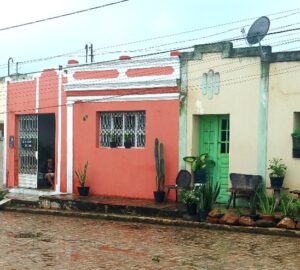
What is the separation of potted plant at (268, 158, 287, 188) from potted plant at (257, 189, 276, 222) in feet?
0.91

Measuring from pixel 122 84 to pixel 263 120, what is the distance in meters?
3.87

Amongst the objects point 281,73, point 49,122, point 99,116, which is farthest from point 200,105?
point 49,122

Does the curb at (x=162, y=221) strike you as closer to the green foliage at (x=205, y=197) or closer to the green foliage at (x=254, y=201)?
the green foliage at (x=205, y=197)

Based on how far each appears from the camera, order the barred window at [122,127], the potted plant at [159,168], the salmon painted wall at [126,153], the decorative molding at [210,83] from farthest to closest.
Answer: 1. the barred window at [122,127]
2. the salmon painted wall at [126,153]
3. the potted plant at [159,168]
4. the decorative molding at [210,83]

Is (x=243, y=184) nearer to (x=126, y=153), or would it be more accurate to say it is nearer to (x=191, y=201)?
(x=191, y=201)

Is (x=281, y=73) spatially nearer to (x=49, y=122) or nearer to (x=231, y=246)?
(x=231, y=246)

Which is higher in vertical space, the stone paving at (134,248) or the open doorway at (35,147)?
the open doorway at (35,147)

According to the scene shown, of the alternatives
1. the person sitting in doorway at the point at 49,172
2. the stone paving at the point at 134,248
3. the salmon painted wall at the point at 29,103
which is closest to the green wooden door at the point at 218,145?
the stone paving at the point at 134,248

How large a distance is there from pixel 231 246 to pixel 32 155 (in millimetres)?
8806

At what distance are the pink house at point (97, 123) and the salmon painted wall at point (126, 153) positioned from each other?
2 cm

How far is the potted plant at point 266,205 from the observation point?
35.7ft

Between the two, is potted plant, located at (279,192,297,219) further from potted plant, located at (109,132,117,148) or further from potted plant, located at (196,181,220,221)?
potted plant, located at (109,132,117,148)

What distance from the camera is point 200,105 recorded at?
43.3 feet

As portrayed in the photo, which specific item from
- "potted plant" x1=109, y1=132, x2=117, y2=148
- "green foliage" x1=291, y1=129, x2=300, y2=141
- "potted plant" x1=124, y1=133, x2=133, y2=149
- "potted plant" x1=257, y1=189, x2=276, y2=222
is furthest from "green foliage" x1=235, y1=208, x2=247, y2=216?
"potted plant" x1=109, y1=132, x2=117, y2=148
